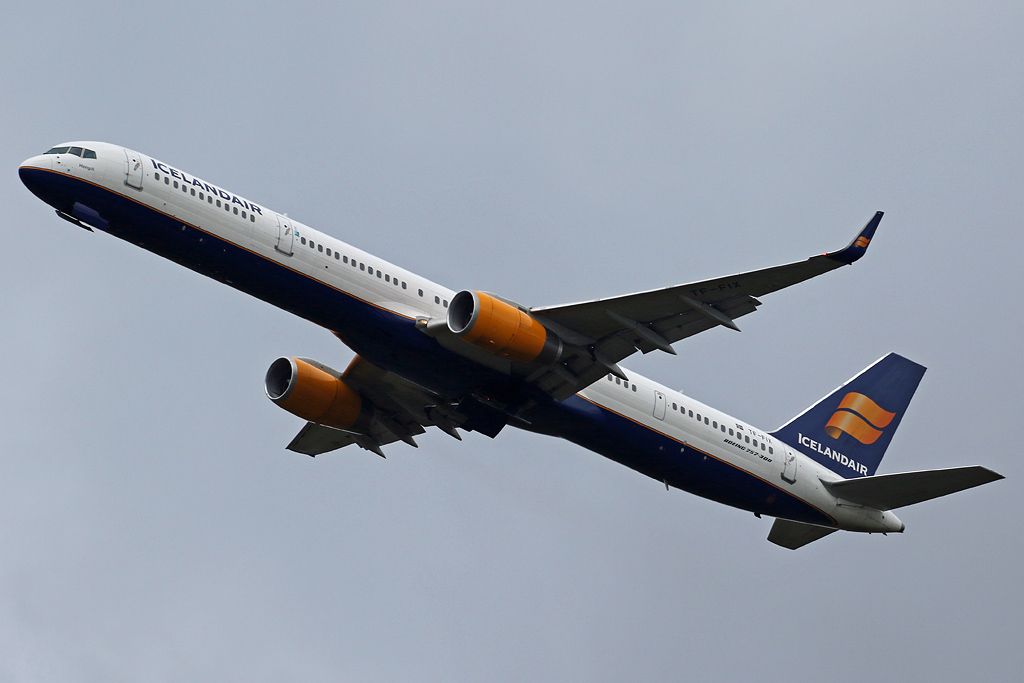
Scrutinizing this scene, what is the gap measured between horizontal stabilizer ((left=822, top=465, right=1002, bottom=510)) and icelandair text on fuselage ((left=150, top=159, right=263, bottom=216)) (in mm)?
21924

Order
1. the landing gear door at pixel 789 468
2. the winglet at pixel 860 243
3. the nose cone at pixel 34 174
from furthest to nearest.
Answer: the landing gear door at pixel 789 468 < the nose cone at pixel 34 174 < the winglet at pixel 860 243

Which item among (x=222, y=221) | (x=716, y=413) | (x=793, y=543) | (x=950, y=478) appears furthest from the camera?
(x=793, y=543)

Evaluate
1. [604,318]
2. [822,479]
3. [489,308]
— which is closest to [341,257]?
[489,308]

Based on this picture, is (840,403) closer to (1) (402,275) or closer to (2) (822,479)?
(2) (822,479)

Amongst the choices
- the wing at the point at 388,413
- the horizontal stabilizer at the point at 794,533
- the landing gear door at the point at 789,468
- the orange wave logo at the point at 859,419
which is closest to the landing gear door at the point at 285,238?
the wing at the point at 388,413

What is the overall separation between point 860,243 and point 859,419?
18.0m

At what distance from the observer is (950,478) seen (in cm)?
4431

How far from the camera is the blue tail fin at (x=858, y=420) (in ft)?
165

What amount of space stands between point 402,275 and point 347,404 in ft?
25.3

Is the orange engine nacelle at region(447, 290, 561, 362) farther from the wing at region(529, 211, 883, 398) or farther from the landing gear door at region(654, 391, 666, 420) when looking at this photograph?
the landing gear door at region(654, 391, 666, 420)

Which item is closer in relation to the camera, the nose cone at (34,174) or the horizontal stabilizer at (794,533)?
the nose cone at (34,174)

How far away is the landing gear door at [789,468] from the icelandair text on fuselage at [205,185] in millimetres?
19889

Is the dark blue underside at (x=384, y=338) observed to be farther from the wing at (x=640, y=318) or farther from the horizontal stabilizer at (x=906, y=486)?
the horizontal stabilizer at (x=906, y=486)

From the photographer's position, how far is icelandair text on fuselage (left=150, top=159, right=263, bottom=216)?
39.8 m
